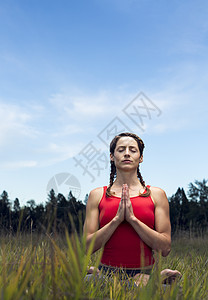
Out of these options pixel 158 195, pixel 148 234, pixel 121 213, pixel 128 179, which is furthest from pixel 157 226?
pixel 128 179

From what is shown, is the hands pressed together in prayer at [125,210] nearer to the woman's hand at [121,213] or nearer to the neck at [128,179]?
the woman's hand at [121,213]

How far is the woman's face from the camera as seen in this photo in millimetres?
3568

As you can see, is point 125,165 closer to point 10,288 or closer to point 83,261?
point 83,261

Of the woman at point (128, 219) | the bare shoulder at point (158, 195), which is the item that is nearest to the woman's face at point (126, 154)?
the woman at point (128, 219)

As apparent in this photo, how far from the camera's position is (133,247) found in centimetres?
327

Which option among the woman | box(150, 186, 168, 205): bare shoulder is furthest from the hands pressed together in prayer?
box(150, 186, 168, 205): bare shoulder

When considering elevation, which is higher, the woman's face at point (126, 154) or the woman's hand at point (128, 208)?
the woman's face at point (126, 154)

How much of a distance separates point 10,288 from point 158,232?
6.49ft

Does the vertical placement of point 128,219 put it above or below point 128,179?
below

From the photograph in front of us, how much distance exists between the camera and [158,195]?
11.6 feet

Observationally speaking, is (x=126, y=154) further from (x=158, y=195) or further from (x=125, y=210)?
(x=125, y=210)

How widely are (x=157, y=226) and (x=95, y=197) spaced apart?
0.72 meters

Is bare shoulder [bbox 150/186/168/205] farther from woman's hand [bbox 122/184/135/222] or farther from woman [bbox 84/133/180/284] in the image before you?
woman's hand [bbox 122/184/135/222]

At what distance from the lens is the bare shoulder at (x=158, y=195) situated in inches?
138
